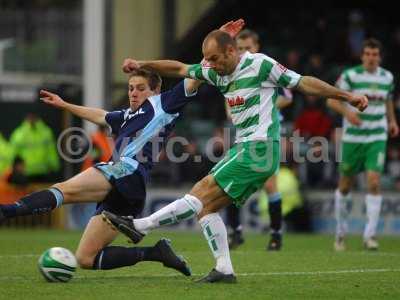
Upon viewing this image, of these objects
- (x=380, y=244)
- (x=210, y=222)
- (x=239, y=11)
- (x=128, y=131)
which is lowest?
(x=380, y=244)

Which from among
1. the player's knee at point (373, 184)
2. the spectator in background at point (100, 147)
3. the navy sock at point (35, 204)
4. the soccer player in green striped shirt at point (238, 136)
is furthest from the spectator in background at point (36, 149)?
the soccer player in green striped shirt at point (238, 136)

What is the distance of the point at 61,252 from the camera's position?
882 cm

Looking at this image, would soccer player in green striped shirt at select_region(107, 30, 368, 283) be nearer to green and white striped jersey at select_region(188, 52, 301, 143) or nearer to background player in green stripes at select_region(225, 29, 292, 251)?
green and white striped jersey at select_region(188, 52, 301, 143)

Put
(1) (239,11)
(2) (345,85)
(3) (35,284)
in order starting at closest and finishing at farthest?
(3) (35,284), (2) (345,85), (1) (239,11)

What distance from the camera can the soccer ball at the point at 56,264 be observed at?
8.76m

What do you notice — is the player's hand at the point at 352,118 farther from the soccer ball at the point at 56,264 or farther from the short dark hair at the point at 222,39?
the soccer ball at the point at 56,264

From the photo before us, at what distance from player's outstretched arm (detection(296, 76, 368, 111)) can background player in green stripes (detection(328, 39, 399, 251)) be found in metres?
4.97

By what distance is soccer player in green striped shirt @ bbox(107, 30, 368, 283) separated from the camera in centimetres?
873

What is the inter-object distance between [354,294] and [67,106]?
123 inches

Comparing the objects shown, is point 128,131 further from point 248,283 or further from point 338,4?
point 338,4

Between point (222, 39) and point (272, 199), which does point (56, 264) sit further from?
point (272, 199)

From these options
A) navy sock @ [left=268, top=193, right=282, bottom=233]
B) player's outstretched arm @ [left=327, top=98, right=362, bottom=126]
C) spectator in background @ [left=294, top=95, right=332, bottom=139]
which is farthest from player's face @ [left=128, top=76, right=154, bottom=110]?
spectator in background @ [left=294, top=95, right=332, bottom=139]

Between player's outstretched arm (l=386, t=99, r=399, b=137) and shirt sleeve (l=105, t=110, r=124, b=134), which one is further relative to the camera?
player's outstretched arm (l=386, t=99, r=399, b=137)

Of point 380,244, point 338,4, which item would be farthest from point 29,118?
point 380,244
